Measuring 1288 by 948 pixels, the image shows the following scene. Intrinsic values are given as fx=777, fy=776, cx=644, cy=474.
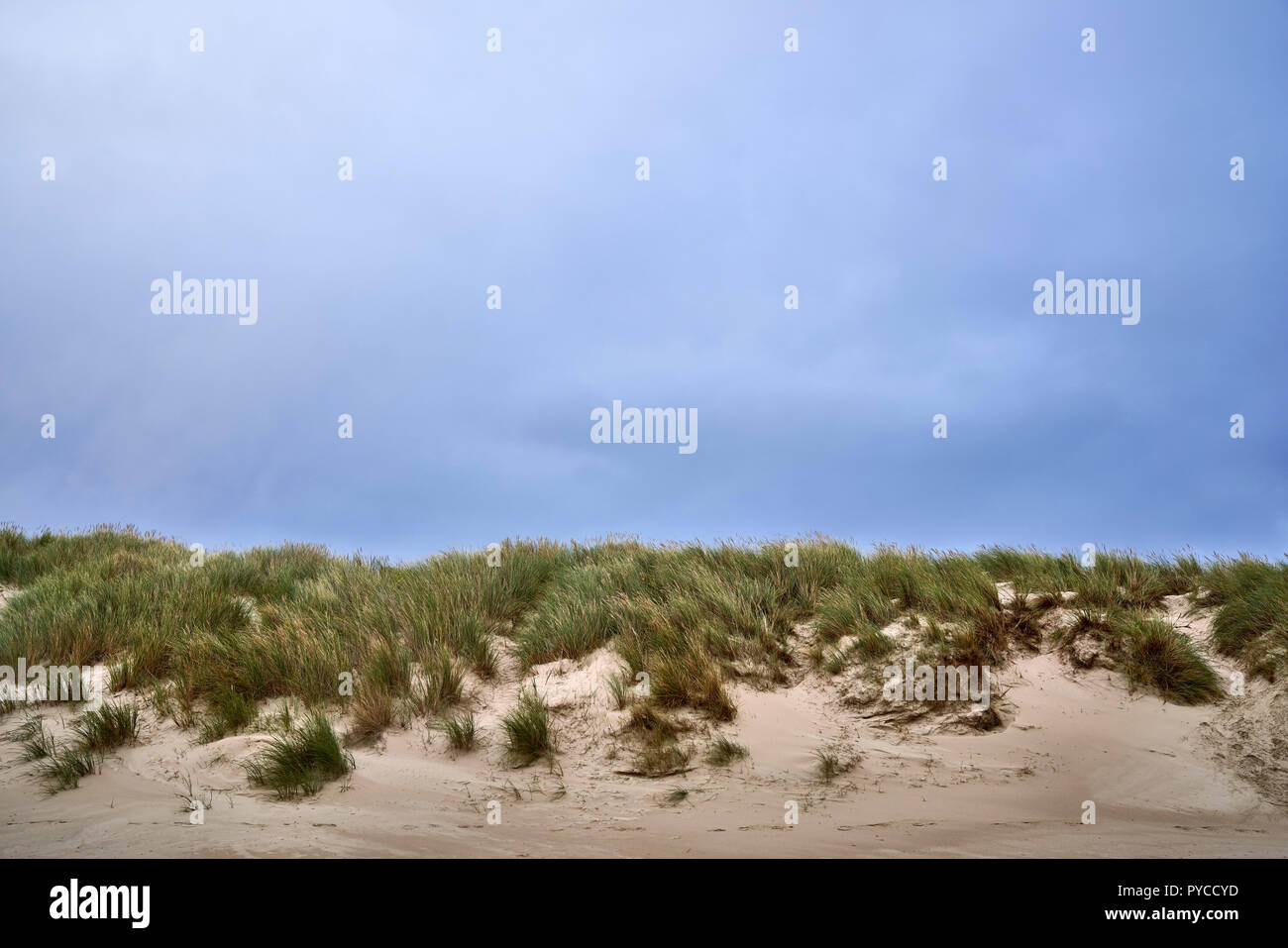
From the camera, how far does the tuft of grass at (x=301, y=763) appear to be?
24.0 feet

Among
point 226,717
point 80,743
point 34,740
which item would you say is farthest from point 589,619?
point 34,740

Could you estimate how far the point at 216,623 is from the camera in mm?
11383

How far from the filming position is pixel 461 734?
8227mm

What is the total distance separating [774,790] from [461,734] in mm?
3297

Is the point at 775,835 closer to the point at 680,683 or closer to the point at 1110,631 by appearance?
the point at 680,683

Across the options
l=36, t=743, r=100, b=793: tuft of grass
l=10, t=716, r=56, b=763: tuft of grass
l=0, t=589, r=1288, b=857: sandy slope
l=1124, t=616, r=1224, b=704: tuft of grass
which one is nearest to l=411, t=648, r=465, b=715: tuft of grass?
l=0, t=589, r=1288, b=857: sandy slope

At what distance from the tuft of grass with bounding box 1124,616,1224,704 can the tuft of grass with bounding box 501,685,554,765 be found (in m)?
6.54

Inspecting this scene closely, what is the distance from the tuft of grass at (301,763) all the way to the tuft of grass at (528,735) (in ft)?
5.21

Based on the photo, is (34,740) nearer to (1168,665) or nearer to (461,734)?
(461,734)

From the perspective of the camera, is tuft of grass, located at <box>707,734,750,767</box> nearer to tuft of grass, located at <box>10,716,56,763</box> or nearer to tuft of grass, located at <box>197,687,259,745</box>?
tuft of grass, located at <box>197,687,259,745</box>

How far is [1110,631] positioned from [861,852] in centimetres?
515

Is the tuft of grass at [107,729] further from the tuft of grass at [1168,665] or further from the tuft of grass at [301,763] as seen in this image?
the tuft of grass at [1168,665]

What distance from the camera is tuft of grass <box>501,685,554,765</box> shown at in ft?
26.3

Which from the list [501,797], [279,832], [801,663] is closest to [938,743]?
[801,663]
